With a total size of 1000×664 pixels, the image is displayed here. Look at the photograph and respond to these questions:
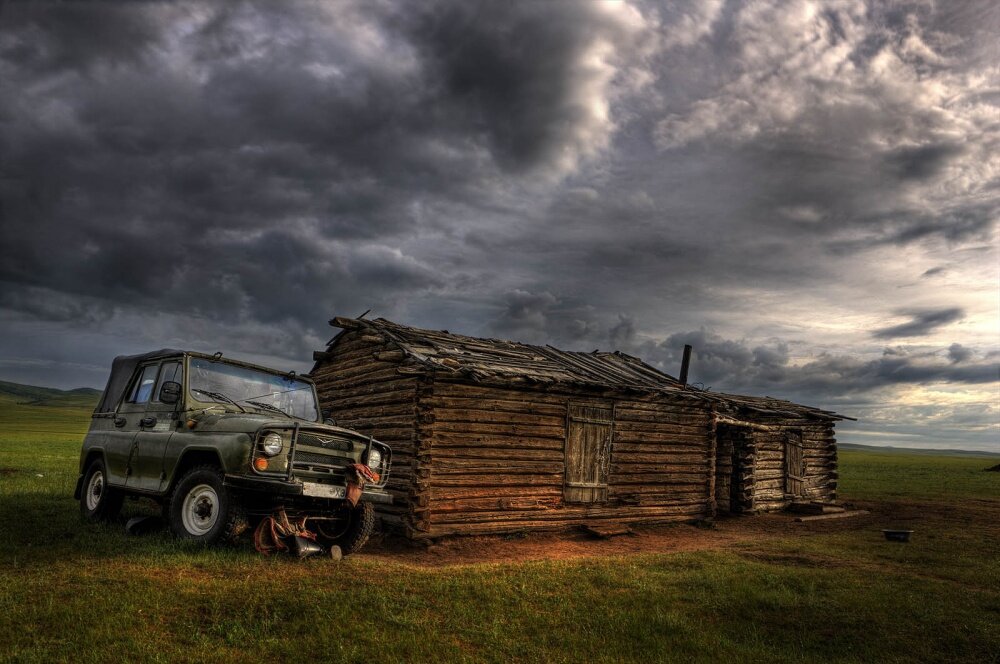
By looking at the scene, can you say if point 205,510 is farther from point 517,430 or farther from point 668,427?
point 668,427

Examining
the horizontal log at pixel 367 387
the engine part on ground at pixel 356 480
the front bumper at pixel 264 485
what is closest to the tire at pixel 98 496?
the front bumper at pixel 264 485

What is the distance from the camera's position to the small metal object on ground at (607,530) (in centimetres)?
1360

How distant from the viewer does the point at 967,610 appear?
7984 mm

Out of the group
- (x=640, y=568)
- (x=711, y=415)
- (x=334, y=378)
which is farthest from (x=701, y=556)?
(x=334, y=378)

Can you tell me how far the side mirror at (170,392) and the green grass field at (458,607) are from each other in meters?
1.87

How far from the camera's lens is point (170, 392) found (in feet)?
27.5

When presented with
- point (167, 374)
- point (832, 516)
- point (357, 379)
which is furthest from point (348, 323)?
point (832, 516)

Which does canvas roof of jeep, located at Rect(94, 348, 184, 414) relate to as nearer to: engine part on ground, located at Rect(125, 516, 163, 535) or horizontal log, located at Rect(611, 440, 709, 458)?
engine part on ground, located at Rect(125, 516, 163, 535)

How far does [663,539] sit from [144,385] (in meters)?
10.9

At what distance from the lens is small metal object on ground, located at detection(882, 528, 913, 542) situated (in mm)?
13570

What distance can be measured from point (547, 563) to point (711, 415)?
953 centimetres

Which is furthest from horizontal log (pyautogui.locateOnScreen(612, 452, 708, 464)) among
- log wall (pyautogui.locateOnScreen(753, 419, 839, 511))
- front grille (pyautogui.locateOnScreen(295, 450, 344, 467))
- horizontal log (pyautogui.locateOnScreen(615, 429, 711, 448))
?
front grille (pyautogui.locateOnScreen(295, 450, 344, 467))

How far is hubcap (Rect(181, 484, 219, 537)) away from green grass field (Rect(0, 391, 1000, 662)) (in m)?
0.34

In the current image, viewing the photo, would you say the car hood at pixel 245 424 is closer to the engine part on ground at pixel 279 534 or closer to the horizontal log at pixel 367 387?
the engine part on ground at pixel 279 534
